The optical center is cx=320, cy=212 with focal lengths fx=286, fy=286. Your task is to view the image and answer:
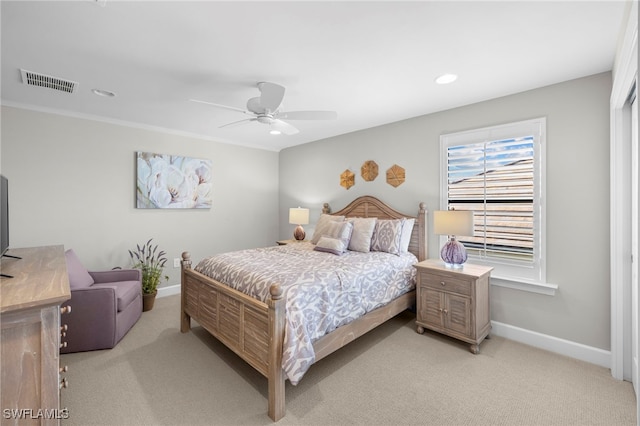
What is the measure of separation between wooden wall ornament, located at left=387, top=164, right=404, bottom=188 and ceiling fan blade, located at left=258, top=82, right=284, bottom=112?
6.50 feet

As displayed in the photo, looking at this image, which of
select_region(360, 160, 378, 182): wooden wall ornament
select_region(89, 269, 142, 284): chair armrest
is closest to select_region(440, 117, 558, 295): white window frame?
select_region(360, 160, 378, 182): wooden wall ornament

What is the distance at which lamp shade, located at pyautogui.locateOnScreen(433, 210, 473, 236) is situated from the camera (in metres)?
2.80

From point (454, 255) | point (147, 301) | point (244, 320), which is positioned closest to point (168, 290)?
point (147, 301)

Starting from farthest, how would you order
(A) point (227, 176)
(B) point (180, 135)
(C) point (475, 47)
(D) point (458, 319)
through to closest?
(A) point (227, 176) → (B) point (180, 135) → (D) point (458, 319) → (C) point (475, 47)

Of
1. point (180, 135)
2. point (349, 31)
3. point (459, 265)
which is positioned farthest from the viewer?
point (180, 135)

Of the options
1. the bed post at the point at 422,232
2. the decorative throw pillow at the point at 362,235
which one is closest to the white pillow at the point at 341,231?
the decorative throw pillow at the point at 362,235

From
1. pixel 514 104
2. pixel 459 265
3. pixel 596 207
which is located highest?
pixel 514 104

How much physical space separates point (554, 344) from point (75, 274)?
15.3ft

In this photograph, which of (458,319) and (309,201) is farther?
(309,201)

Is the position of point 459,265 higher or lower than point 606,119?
lower

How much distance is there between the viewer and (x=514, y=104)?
2.91 m

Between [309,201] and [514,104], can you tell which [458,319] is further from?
[309,201]

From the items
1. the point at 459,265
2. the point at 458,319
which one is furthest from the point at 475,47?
the point at 458,319

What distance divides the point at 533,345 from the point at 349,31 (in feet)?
10.6
